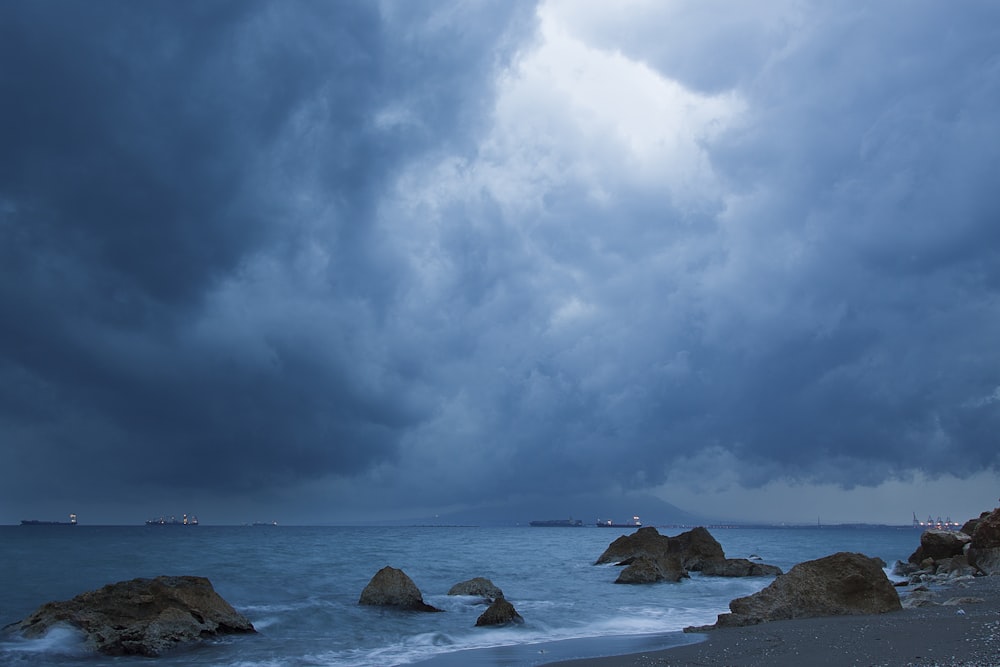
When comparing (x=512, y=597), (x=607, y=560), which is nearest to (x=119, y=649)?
(x=512, y=597)

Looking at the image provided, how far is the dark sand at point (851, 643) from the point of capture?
→ 42.8ft

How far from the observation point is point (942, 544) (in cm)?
5022

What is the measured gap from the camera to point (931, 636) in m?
15.3

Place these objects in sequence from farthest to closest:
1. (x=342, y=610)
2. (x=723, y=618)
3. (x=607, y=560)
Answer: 1. (x=607, y=560)
2. (x=342, y=610)
3. (x=723, y=618)

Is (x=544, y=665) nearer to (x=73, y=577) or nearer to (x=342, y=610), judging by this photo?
(x=342, y=610)

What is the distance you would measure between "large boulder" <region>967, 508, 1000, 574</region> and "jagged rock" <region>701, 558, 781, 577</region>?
42.1 ft

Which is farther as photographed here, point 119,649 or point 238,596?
point 238,596

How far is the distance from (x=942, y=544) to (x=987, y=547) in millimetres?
9837

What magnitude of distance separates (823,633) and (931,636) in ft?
8.55

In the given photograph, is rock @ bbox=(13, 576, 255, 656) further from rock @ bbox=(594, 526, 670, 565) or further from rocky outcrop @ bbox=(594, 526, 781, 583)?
rock @ bbox=(594, 526, 670, 565)

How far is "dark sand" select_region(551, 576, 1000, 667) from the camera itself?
513 inches

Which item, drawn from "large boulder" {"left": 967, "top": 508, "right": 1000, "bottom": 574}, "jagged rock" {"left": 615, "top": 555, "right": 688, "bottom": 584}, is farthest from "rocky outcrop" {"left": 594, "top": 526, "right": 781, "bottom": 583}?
"large boulder" {"left": 967, "top": 508, "right": 1000, "bottom": 574}

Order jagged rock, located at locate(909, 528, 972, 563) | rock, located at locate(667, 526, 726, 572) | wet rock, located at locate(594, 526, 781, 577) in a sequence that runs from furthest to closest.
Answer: rock, located at locate(667, 526, 726, 572), wet rock, located at locate(594, 526, 781, 577), jagged rock, located at locate(909, 528, 972, 563)

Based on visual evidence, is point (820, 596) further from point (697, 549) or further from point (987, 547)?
point (697, 549)
